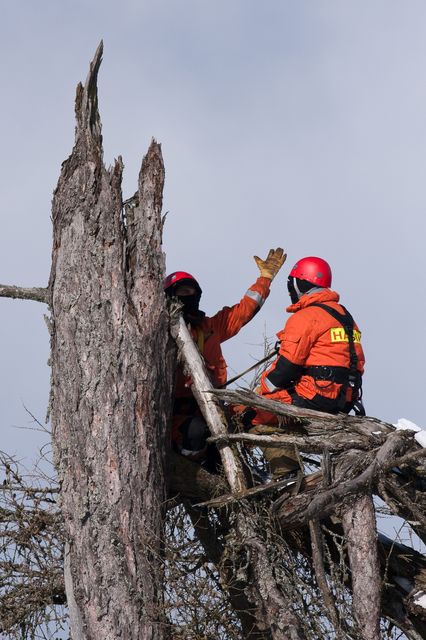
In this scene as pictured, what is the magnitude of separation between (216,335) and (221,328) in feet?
0.33

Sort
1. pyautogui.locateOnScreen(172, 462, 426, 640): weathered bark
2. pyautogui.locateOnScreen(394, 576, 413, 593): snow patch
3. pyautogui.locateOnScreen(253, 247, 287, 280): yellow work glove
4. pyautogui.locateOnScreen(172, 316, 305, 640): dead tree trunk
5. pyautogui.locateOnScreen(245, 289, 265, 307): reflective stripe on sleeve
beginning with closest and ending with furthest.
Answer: pyautogui.locateOnScreen(172, 316, 305, 640): dead tree trunk → pyautogui.locateOnScreen(172, 462, 426, 640): weathered bark → pyautogui.locateOnScreen(394, 576, 413, 593): snow patch → pyautogui.locateOnScreen(245, 289, 265, 307): reflective stripe on sleeve → pyautogui.locateOnScreen(253, 247, 287, 280): yellow work glove

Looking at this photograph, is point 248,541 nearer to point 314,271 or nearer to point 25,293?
point 314,271

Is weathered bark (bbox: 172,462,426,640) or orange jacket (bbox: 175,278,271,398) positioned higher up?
orange jacket (bbox: 175,278,271,398)

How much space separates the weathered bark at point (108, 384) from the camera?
7.56 meters

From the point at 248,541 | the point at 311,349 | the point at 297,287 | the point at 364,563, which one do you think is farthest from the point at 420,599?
the point at 297,287

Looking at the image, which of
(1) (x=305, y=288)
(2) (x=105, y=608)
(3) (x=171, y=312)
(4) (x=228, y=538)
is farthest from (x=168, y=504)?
(1) (x=305, y=288)

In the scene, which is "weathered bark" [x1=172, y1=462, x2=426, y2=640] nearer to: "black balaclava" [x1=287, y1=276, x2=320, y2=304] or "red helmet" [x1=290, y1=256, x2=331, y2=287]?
"black balaclava" [x1=287, y1=276, x2=320, y2=304]

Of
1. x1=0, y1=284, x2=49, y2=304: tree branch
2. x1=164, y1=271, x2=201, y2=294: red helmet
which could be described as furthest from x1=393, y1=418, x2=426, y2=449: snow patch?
x1=0, y1=284, x2=49, y2=304: tree branch

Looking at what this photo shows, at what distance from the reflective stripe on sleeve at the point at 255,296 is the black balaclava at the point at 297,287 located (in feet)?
1.45

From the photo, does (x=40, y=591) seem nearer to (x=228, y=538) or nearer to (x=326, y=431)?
(x=228, y=538)

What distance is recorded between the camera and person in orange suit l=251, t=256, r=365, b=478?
8336 mm

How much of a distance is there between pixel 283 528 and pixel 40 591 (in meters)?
2.37

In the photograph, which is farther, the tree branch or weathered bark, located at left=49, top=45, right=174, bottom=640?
the tree branch

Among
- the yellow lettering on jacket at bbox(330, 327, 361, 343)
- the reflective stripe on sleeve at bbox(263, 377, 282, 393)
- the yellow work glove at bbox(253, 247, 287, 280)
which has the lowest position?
the reflective stripe on sleeve at bbox(263, 377, 282, 393)
